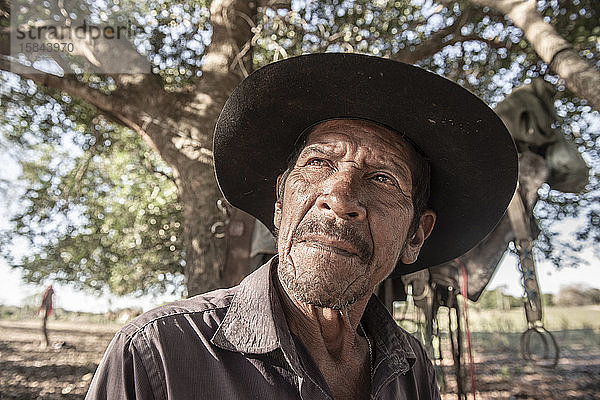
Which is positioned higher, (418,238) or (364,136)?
(364,136)

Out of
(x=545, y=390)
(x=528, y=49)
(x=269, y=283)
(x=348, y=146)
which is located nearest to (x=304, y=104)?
(x=348, y=146)

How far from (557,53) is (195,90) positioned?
11.5 ft

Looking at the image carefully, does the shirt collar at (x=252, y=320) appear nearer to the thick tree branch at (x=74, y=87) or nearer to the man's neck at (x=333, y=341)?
the man's neck at (x=333, y=341)

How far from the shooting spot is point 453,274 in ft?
13.5

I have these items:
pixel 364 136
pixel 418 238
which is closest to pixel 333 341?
pixel 418 238

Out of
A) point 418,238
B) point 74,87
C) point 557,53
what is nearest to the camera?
point 418,238

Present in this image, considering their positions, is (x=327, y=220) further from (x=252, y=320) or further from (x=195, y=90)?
(x=195, y=90)

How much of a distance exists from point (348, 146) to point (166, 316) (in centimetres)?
93

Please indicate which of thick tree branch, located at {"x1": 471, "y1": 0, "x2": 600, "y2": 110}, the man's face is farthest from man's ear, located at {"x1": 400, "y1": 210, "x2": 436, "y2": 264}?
thick tree branch, located at {"x1": 471, "y1": 0, "x2": 600, "y2": 110}

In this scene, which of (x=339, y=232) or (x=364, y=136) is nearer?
(x=339, y=232)

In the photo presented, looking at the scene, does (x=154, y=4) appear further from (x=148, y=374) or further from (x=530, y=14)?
(x=148, y=374)

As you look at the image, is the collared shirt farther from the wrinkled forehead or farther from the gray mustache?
the wrinkled forehead

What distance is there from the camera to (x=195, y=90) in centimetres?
531

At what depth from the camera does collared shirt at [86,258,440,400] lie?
1.30 meters
